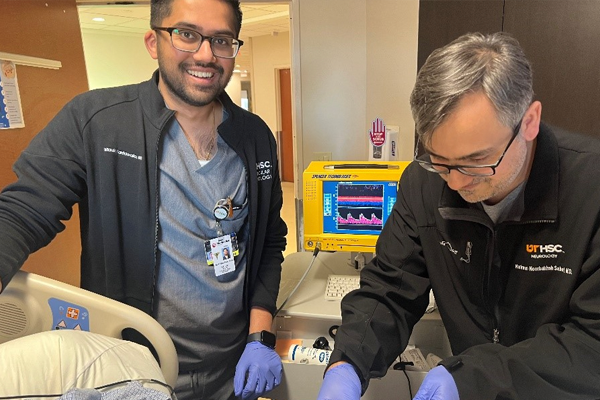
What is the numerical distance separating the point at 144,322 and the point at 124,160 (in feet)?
1.47

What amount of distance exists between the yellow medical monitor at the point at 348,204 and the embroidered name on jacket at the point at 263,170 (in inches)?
11.4

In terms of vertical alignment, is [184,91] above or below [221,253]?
above

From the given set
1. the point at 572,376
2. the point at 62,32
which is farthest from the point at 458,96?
the point at 62,32

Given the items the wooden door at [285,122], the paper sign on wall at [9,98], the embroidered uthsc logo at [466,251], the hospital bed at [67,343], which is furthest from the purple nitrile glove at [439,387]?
the wooden door at [285,122]

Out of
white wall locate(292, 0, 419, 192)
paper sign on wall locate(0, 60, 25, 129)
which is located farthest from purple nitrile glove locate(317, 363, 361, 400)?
paper sign on wall locate(0, 60, 25, 129)

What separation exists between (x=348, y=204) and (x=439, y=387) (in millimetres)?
832

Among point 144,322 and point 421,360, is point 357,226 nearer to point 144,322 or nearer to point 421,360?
point 421,360

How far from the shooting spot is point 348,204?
5.15 feet

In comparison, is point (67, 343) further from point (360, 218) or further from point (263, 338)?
point (360, 218)

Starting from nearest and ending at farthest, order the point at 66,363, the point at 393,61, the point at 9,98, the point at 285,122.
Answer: the point at 66,363 → the point at 9,98 → the point at 393,61 → the point at 285,122

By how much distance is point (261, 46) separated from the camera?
6363 mm

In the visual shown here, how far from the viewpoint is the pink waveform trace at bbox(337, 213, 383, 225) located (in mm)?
1564

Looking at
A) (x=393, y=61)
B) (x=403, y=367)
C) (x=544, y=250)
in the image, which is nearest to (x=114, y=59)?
(x=393, y=61)

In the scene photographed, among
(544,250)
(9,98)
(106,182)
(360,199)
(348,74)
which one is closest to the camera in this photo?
(544,250)
